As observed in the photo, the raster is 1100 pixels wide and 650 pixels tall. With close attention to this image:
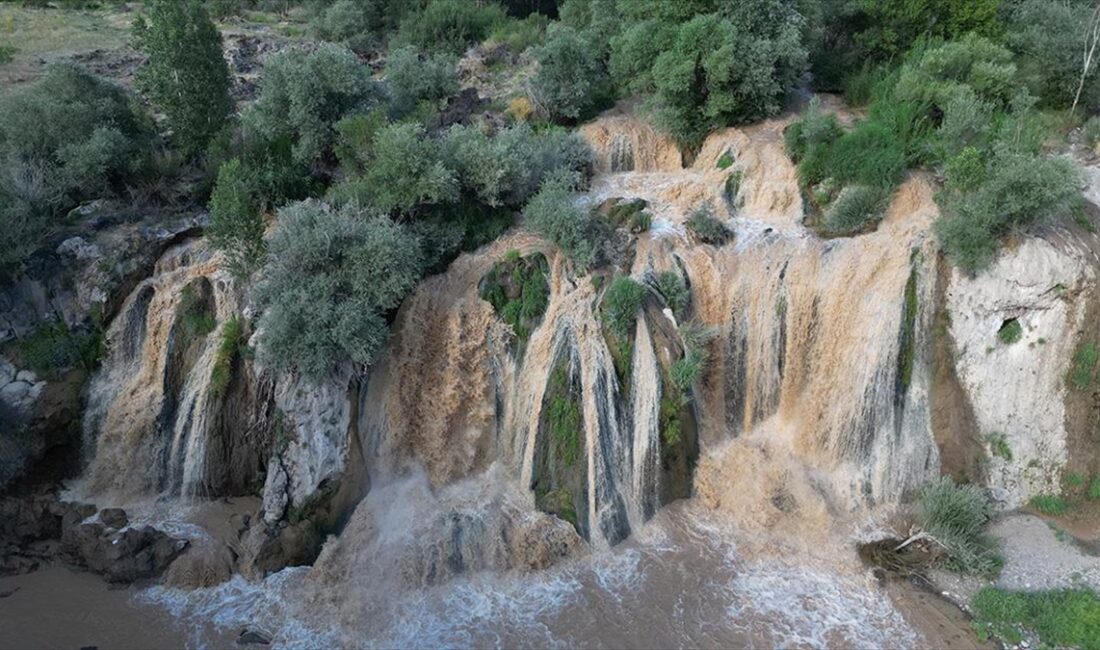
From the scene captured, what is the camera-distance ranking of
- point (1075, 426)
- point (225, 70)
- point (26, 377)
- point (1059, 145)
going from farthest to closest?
1. point (225, 70)
2. point (1059, 145)
3. point (26, 377)
4. point (1075, 426)

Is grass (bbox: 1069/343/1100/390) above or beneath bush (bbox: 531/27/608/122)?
beneath

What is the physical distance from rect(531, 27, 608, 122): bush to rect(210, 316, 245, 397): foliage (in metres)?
10.4

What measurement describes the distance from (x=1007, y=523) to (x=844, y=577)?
3.39 meters

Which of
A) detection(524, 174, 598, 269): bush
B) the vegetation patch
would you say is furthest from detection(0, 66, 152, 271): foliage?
detection(524, 174, 598, 269): bush

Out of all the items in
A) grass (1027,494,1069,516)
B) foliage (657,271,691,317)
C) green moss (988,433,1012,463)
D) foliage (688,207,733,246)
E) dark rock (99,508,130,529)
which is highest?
foliage (688,207,733,246)

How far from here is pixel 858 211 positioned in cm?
1412

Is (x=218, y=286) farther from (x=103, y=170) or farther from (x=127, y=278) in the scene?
(x=103, y=170)

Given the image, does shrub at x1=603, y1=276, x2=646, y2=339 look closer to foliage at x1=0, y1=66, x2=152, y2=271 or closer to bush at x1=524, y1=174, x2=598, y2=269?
bush at x1=524, y1=174, x2=598, y2=269

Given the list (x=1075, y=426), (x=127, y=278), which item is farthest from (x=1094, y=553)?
(x=127, y=278)

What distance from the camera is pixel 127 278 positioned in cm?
1408

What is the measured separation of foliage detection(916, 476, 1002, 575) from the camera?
11484mm

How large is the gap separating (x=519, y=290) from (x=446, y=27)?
16890mm

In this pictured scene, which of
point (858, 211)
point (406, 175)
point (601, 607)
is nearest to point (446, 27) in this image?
point (406, 175)

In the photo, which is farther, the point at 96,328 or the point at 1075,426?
the point at 96,328
